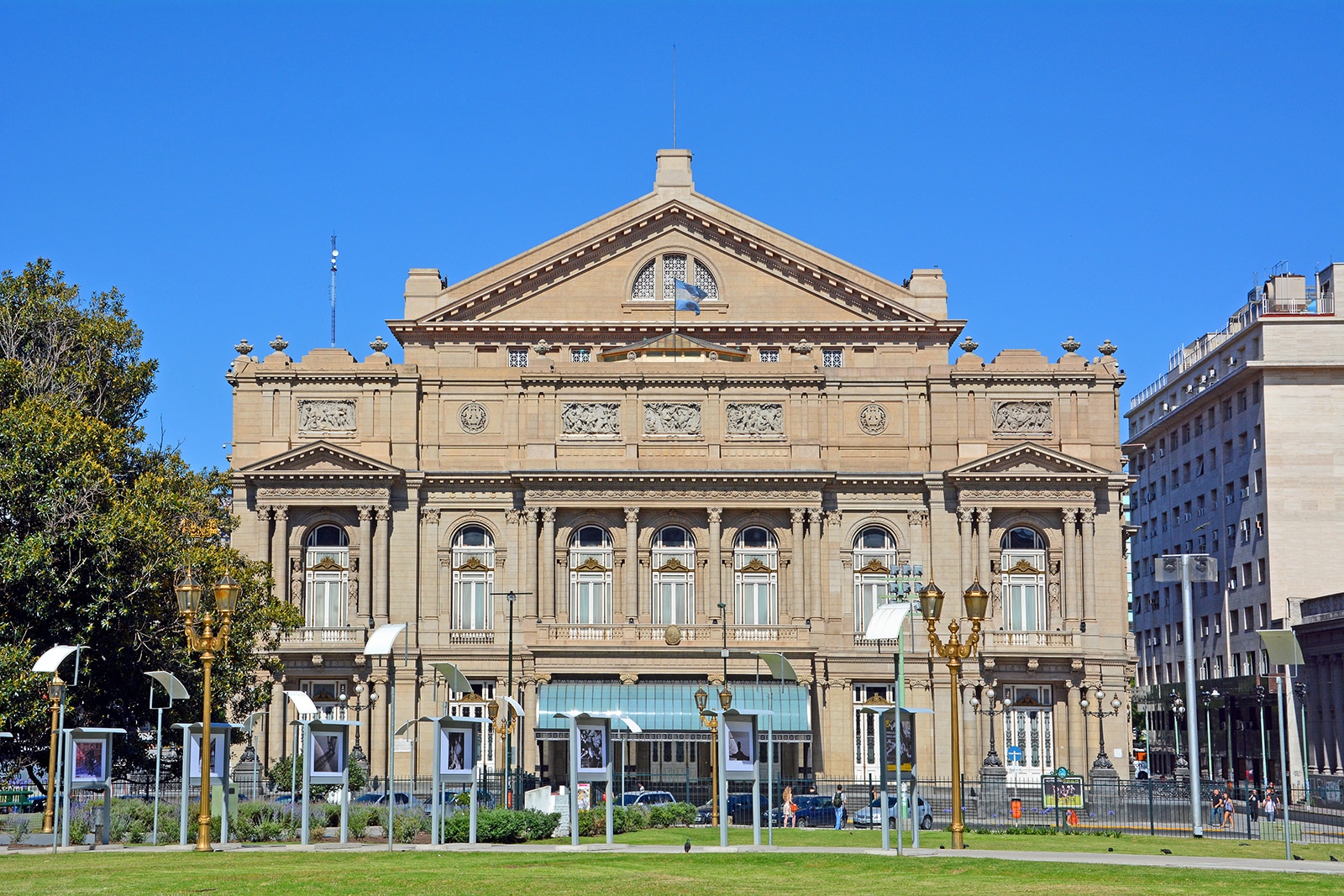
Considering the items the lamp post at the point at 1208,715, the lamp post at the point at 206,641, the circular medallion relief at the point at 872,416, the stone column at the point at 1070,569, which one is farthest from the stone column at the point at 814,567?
the lamp post at the point at 206,641

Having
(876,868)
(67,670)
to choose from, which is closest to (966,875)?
(876,868)

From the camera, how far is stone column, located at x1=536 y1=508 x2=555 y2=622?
79062 mm

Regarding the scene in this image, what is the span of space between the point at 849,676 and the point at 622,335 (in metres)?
19.6

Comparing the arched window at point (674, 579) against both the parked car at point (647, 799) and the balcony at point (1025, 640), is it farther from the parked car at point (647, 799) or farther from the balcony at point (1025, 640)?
the parked car at point (647, 799)

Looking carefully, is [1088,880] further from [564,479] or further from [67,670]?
[564,479]

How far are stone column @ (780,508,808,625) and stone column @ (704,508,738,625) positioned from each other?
2673 millimetres

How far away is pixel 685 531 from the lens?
80.2m

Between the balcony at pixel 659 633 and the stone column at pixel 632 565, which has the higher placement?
the stone column at pixel 632 565

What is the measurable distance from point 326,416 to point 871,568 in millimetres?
25927

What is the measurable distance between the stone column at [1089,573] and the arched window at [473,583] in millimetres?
26722

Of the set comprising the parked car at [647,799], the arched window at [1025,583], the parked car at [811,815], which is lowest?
the parked car at [811,815]

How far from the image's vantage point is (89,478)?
183 feet

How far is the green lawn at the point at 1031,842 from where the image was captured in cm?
4322

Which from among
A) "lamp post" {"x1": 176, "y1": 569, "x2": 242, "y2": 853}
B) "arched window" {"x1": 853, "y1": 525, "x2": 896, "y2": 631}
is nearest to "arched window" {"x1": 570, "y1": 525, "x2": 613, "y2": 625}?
"arched window" {"x1": 853, "y1": 525, "x2": 896, "y2": 631}
